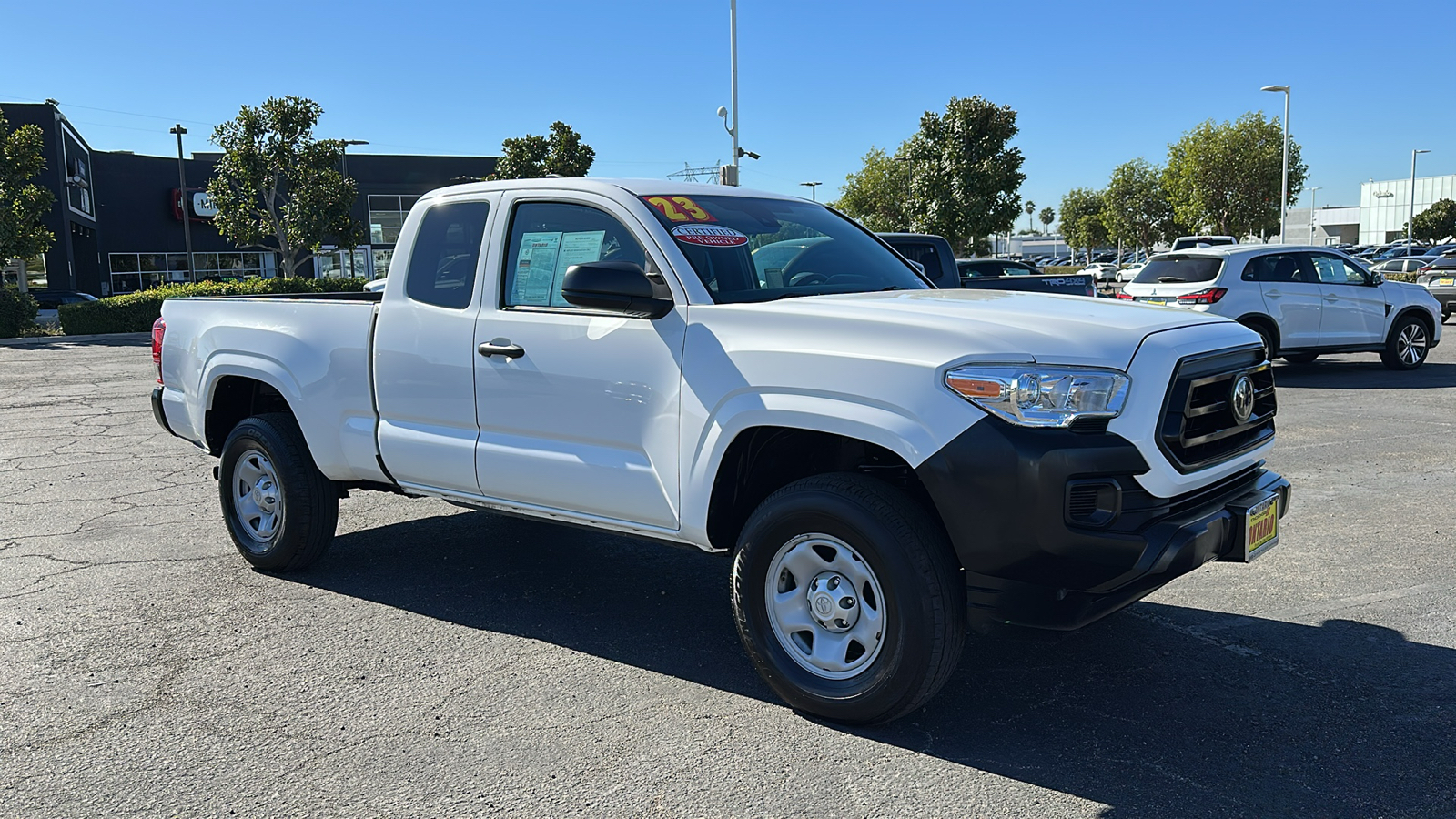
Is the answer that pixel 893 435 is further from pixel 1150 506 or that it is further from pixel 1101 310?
pixel 1101 310

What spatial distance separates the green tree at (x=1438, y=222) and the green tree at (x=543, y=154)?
75.9 meters

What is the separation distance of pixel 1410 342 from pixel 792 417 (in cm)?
1387

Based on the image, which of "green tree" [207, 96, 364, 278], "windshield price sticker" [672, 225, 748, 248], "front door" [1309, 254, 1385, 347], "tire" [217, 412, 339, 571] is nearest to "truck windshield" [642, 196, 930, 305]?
"windshield price sticker" [672, 225, 748, 248]

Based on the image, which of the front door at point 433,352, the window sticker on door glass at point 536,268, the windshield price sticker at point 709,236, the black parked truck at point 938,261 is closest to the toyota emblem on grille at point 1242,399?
the windshield price sticker at point 709,236

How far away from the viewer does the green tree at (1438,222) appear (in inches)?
3494

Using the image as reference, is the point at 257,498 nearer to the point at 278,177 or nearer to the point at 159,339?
the point at 159,339

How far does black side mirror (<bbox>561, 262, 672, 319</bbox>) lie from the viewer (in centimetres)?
405

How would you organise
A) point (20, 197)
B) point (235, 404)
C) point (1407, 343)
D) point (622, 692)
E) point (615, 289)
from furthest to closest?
point (20, 197), point (1407, 343), point (235, 404), point (622, 692), point (615, 289)

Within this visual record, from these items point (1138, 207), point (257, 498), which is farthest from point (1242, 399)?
point (1138, 207)

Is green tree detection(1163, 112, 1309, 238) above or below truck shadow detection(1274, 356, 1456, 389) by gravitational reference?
above

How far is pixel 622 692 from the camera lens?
13.6ft

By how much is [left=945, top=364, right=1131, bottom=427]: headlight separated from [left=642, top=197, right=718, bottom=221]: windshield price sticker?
1.59 meters

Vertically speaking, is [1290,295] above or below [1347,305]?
above

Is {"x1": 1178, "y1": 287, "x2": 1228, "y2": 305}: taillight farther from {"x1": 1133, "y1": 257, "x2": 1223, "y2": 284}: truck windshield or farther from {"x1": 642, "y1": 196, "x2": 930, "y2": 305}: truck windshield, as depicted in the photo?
{"x1": 642, "y1": 196, "x2": 930, "y2": 305}: truck windshield
